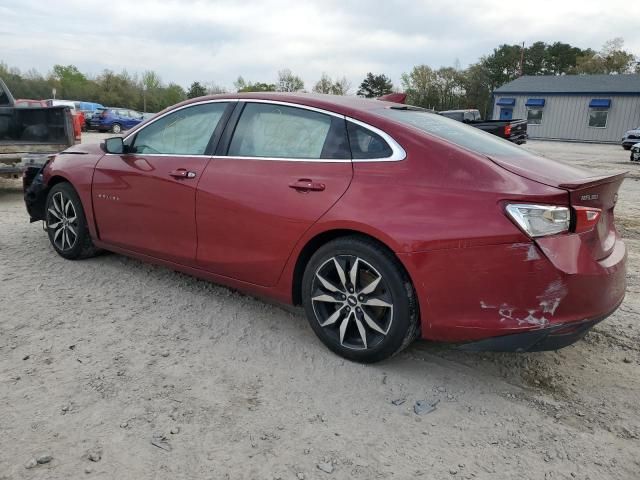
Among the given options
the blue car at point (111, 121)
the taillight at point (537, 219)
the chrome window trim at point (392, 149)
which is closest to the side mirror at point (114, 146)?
the chrome window trim at point (392, 149)

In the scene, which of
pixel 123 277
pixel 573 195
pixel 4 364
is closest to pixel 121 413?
pixel 4 364

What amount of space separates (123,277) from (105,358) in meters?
1.49

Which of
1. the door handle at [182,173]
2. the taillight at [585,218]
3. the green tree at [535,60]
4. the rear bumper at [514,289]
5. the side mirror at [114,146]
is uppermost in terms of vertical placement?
the green tree at [535,60]

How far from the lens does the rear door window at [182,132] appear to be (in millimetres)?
3799

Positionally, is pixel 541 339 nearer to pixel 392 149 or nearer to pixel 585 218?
pixel 585 218

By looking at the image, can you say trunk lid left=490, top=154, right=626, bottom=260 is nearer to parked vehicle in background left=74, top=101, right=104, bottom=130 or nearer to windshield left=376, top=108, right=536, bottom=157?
windshield left=376, top=108, right=536, bottom=157

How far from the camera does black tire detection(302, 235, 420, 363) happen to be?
283cm

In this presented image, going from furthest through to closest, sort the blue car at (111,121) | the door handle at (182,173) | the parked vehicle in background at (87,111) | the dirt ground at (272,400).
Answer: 1. the parked vehicle in background at (87,111)
2. the blue car at (111,121)
3. the door handle at (182,173)
4. the dirt ground at (272,400)

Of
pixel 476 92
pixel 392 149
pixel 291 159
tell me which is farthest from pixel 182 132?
pixel 476 92

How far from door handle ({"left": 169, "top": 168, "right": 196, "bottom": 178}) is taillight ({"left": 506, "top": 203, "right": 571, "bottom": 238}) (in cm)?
221

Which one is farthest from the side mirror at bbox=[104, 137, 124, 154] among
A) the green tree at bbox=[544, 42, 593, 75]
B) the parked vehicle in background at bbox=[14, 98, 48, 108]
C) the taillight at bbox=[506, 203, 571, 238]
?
the green tree at bbox=[544, 42, 593, 75]

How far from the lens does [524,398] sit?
9.20 feet

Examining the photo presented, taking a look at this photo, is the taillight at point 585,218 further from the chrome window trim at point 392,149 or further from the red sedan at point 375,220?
the chrome window trim at point 392,149

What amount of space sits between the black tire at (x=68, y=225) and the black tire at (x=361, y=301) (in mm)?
2505
